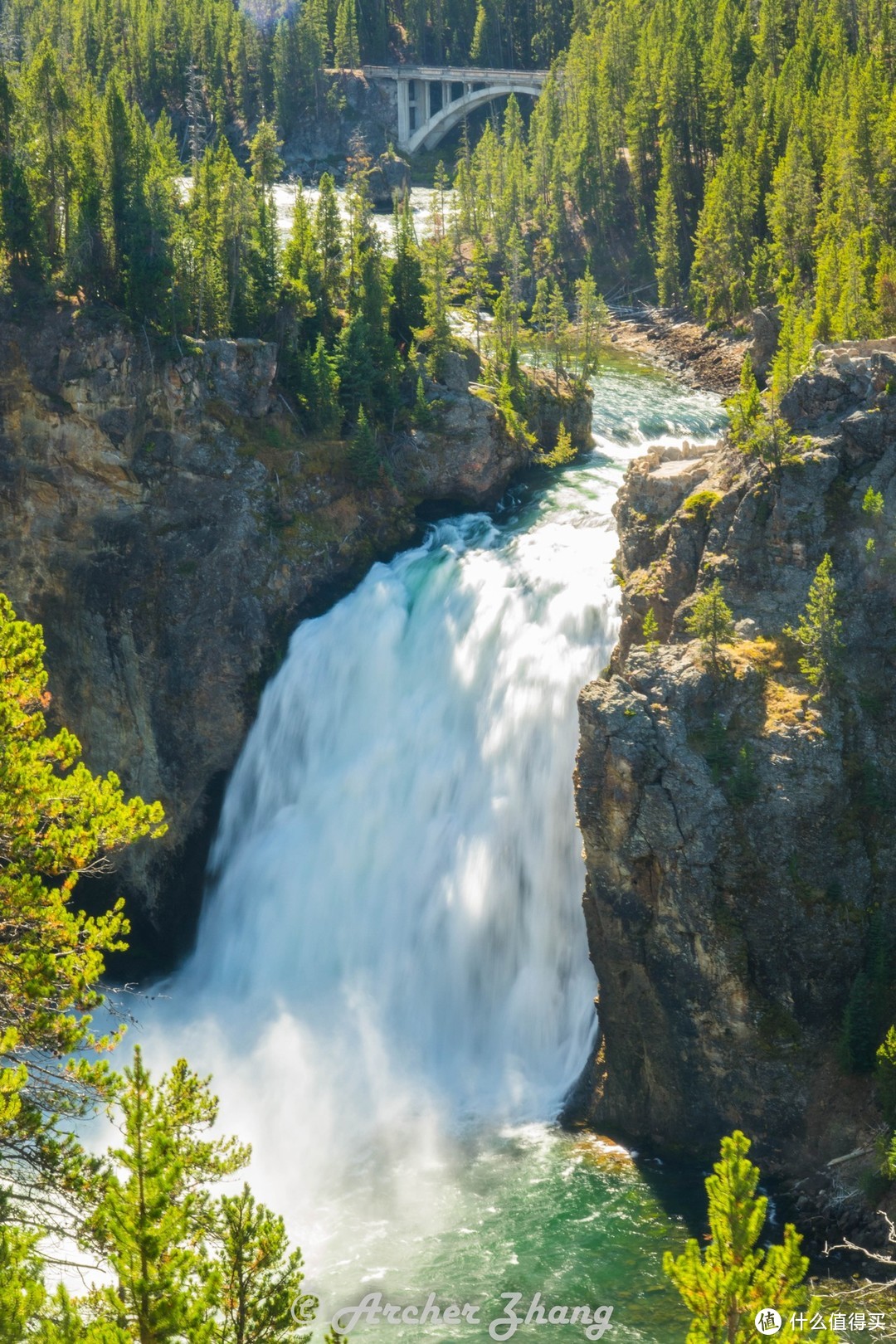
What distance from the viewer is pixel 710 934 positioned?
31.8 m

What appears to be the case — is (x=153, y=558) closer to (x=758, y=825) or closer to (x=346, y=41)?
(x=758, y=825)

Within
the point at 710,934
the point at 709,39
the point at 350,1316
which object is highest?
the point at 709,39

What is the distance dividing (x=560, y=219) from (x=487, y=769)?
7845 cm

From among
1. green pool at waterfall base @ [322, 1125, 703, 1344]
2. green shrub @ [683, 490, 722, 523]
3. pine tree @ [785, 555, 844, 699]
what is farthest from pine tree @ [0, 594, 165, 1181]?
green shrub @ [683, 490, 722, 523]

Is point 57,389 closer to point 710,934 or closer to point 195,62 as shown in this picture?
point 710,934

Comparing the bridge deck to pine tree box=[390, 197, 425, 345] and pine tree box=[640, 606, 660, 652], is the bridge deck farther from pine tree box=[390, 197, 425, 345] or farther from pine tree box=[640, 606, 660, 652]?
pine tree box=[640, 606, 660, 652]

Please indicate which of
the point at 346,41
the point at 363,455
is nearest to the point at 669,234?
the point at 363,455

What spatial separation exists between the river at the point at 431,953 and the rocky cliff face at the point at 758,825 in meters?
2.95

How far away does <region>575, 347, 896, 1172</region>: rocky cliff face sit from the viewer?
3125cm

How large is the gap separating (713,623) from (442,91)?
124 metres

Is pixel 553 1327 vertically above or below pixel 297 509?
below

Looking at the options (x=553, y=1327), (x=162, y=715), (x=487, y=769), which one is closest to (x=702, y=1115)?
(x=553, y=1327)

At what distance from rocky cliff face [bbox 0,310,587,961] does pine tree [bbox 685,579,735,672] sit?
19228 millimetres

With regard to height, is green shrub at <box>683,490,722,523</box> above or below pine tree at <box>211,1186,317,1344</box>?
above
